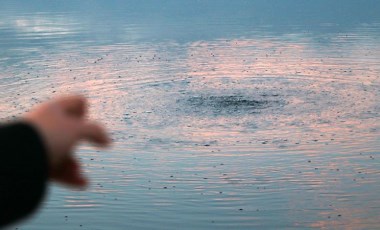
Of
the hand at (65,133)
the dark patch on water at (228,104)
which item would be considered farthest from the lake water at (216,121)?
the hand at (65,133)

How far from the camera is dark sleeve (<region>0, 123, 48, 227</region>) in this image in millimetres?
772

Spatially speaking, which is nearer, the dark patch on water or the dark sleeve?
the dark sleeve

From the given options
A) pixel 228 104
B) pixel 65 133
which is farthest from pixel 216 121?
pixel 65 133

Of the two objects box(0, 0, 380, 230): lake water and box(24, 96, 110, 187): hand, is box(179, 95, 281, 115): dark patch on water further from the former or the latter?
box(24, 96, 110, 187): hand

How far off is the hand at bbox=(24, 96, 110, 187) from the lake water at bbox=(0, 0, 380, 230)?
0.97 metres

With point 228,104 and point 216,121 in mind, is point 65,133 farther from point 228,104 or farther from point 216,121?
point 228,104

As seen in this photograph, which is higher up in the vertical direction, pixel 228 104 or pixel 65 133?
pixel 65 133

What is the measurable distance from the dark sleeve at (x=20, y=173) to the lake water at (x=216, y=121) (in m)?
1.05

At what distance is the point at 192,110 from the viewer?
14836 mm

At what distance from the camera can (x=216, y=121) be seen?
14.1 m

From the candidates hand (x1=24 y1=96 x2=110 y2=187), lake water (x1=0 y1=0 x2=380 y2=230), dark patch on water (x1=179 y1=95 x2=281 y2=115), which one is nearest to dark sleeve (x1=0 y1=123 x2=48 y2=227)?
hand (x1=24 y1=96 x2=110 y2=187)

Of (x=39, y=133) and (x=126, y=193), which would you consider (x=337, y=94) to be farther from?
(x=39, y=133)

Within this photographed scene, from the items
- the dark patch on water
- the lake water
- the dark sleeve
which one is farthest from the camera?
the dark patch on water

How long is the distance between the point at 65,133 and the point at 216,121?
13237mm
